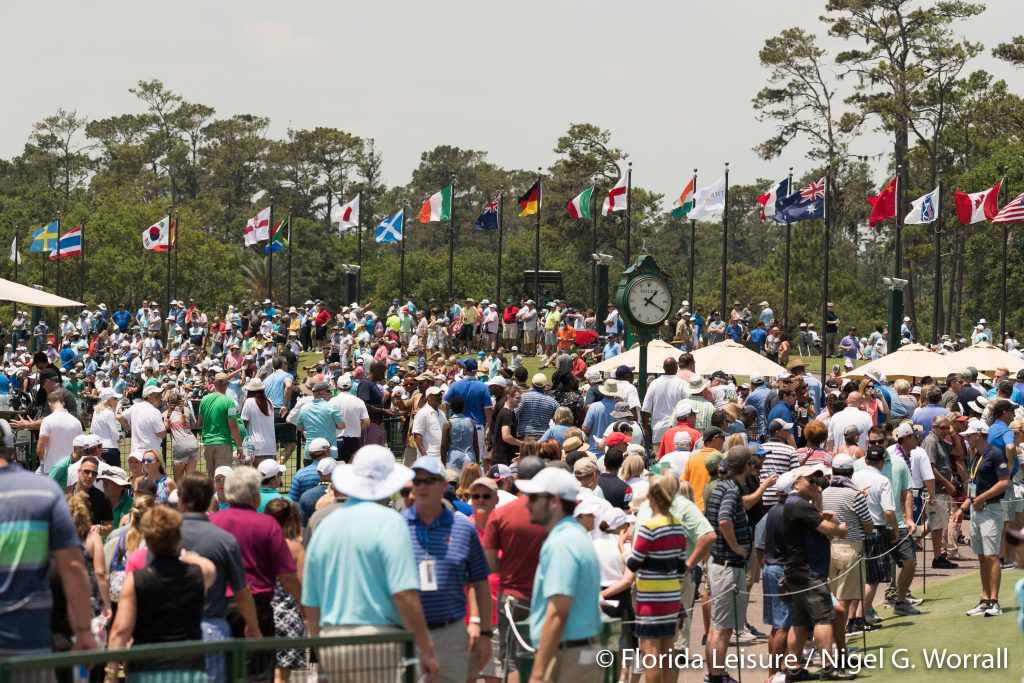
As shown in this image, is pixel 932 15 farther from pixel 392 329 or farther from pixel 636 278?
pixel 636 278

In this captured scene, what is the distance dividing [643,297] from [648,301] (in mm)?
99

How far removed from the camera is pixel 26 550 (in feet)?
20.8

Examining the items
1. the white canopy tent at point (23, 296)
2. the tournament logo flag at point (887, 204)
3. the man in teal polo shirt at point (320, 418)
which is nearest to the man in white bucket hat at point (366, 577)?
the man in teal polo shirt at point (320, 418)

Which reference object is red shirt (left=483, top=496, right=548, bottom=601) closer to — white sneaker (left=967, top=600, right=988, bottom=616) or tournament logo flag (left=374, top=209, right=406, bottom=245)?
white sneaker (left=967, top=600, right=988, bottom=616)

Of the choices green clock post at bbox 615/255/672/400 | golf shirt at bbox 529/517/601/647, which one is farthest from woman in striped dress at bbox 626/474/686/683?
green clock post at bbox 615/255/672/400

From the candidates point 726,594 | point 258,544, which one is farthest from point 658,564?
point 258,544

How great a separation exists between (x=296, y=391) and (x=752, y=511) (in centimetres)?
1188

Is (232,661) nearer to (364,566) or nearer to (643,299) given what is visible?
(364,566)

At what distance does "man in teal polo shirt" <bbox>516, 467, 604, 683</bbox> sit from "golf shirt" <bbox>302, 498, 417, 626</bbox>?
2.44 feet

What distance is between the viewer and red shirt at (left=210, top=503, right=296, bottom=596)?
25.8ft

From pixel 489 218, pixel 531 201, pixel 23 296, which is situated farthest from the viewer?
pixel 489 218

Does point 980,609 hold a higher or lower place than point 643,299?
lower

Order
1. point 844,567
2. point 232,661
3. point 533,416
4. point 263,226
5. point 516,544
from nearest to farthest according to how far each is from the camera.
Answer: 1. point 232,661
2. point 516,544
3. point 844,567
4. point 533,416
5. point 263,226

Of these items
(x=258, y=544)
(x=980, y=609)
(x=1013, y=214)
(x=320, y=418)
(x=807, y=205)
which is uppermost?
(x=807, y=205)
